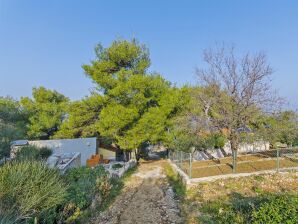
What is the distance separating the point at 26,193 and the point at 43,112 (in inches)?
875

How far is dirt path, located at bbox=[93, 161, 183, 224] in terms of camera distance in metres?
6.96

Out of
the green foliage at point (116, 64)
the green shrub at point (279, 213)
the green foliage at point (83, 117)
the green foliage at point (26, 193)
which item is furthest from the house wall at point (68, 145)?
the green shrub at point (279, 213)

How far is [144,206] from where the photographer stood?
27.1ft

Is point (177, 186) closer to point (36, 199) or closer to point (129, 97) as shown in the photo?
point (36, 199)

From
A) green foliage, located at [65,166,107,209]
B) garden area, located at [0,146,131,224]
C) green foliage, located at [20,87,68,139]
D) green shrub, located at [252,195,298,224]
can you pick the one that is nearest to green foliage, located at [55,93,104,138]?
green foliage, located at [20,87,68,139]

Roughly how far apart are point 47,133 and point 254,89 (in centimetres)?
2209

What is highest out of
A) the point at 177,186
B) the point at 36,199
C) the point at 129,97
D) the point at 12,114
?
the point at 129,97

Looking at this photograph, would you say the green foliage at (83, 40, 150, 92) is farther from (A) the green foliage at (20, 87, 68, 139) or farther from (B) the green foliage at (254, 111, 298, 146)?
(B) the green foliage at (254, 111, 298, 146)

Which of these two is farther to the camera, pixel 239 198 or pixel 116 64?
pixel 116 64

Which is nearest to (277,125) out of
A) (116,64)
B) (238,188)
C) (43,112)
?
(238,188)

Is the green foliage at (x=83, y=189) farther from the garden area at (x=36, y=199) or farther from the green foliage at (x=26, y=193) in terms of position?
the green foliage at (x=26, y=193)

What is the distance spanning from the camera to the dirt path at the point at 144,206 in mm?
6961

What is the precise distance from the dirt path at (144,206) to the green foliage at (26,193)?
182 cm

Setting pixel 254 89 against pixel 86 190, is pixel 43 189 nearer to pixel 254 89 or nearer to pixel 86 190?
pixel 86 190
